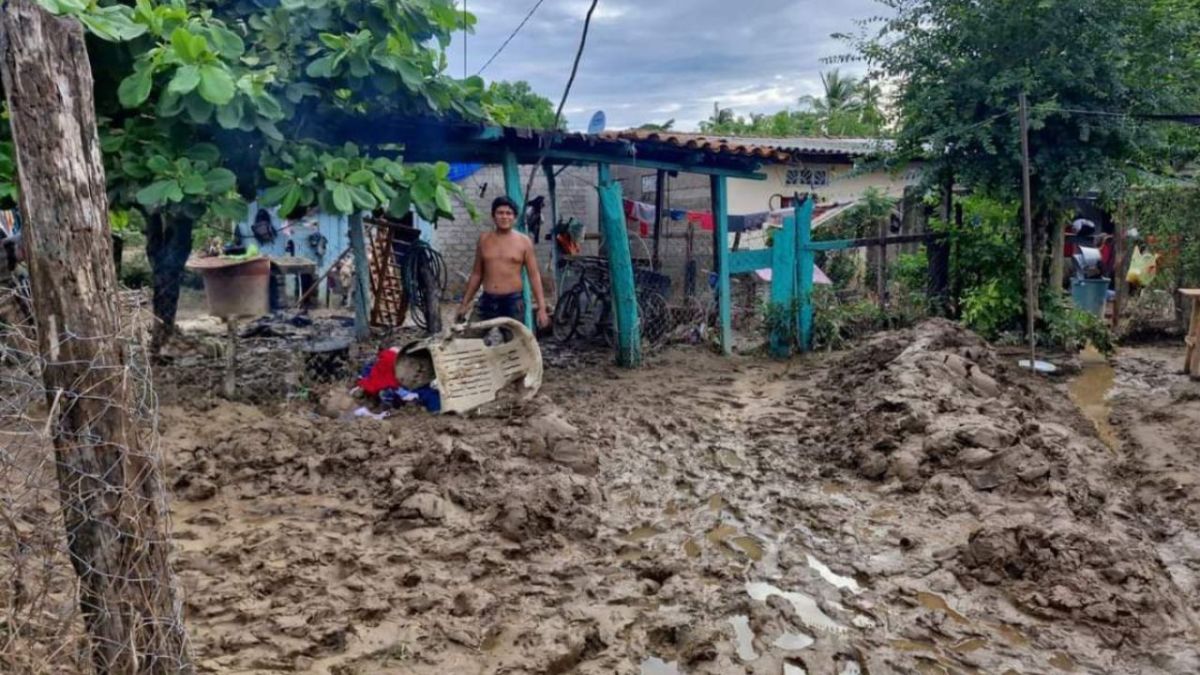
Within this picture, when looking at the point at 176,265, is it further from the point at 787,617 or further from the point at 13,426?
the point at 787,617

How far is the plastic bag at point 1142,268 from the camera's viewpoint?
10.3 m

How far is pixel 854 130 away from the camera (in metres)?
24.9

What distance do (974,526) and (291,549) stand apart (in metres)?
3.51

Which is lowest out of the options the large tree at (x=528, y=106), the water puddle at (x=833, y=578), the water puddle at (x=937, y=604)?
the water puddle at (x=937, y=604)

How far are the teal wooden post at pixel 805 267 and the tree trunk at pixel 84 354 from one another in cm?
803

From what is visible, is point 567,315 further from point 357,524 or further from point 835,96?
point 835,96

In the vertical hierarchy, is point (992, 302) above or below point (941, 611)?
above

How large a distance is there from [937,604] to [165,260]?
7.30m

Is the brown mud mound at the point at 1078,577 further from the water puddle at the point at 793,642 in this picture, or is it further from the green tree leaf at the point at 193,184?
the green tree leaf at the point at 193,184

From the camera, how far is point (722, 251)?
9.30m

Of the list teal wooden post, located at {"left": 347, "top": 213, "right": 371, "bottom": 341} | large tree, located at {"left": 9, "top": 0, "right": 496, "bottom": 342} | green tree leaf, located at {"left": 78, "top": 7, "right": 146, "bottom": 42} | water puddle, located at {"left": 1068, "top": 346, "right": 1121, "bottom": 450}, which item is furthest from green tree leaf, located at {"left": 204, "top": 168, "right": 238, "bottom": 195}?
water puddle, located at {"left": 1068, "top": 346, "right": 1121, "bottom": 450}

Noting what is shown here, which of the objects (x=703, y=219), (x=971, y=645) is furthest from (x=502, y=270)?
(x=971, y=645)

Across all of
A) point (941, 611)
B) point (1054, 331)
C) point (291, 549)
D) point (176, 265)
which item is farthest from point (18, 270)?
point (1054, 331)

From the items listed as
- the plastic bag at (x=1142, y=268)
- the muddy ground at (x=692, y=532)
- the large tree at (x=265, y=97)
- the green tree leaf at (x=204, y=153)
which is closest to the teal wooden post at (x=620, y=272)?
the muddy ground at (x=692, y=532)
